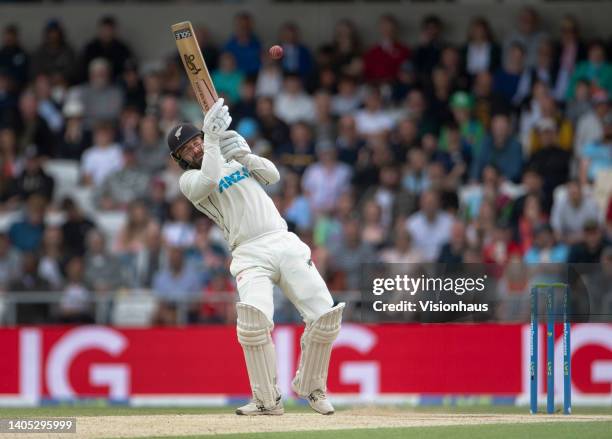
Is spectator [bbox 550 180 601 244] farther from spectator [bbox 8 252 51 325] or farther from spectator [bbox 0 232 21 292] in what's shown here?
spectator [bbox 0 232 21 292]

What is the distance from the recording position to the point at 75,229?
628 inches

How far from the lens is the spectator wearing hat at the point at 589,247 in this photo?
14117 millimetres

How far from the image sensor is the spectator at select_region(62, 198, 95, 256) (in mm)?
15891

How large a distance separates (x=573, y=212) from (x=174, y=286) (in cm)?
444

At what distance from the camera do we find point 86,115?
57.8 ft

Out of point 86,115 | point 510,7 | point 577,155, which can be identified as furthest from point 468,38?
point 86,115

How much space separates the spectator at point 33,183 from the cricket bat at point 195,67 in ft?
21.9

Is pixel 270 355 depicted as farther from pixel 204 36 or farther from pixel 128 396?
pixel 204 36

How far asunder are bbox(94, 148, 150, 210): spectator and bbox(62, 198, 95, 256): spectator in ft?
1.86

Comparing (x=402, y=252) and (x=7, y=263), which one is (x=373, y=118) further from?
(x=7, y=263)

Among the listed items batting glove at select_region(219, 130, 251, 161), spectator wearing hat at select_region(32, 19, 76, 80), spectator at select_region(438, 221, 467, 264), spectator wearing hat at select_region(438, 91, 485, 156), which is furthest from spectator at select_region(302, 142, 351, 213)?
batting glove at select_region(219, 130, 251, 161)

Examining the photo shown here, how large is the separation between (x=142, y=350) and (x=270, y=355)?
4707 mm

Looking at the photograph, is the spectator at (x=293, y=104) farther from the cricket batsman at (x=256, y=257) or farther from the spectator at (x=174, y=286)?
the cricket batsman at (x=256, y=257)
